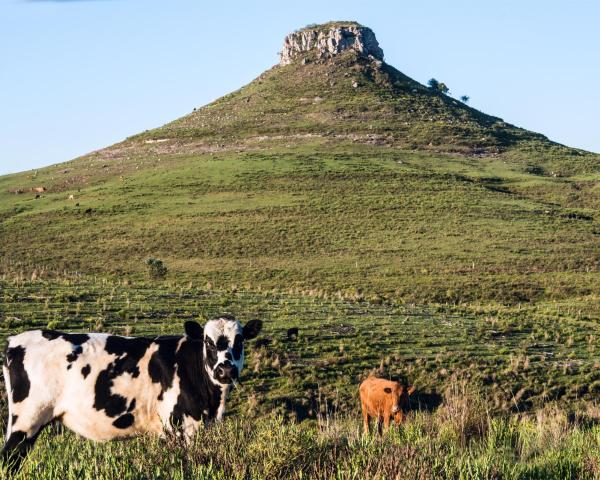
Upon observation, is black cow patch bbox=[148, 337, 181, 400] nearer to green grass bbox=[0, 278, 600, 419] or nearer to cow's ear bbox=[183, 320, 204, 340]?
cow's ear bbox=[183, 320, 204, 340]

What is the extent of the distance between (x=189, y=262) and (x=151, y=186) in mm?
35262

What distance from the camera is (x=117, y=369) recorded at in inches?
393

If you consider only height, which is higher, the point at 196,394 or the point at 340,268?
the point at 196,394

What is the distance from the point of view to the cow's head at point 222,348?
950 centimetres

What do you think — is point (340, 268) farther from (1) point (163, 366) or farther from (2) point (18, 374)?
(2) point (18, 374)

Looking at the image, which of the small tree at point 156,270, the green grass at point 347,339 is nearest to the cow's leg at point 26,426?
the green grass at point 347,339

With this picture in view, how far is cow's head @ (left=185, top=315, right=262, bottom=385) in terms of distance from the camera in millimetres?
9500

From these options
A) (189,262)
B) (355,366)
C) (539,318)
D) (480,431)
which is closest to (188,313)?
(355,366)

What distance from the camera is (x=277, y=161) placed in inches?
4400

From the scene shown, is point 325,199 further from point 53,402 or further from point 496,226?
point 53,402

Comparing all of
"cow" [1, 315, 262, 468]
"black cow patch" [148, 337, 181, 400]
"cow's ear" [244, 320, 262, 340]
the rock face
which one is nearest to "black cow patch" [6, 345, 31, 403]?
"cow" [1, 315, 262, 468]

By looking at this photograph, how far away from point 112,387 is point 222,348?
140 centimetres

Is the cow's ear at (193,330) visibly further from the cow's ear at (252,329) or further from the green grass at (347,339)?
the green grass at (347,339)

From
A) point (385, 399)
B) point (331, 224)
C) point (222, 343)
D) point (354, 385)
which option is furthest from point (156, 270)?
point (222, 343)
